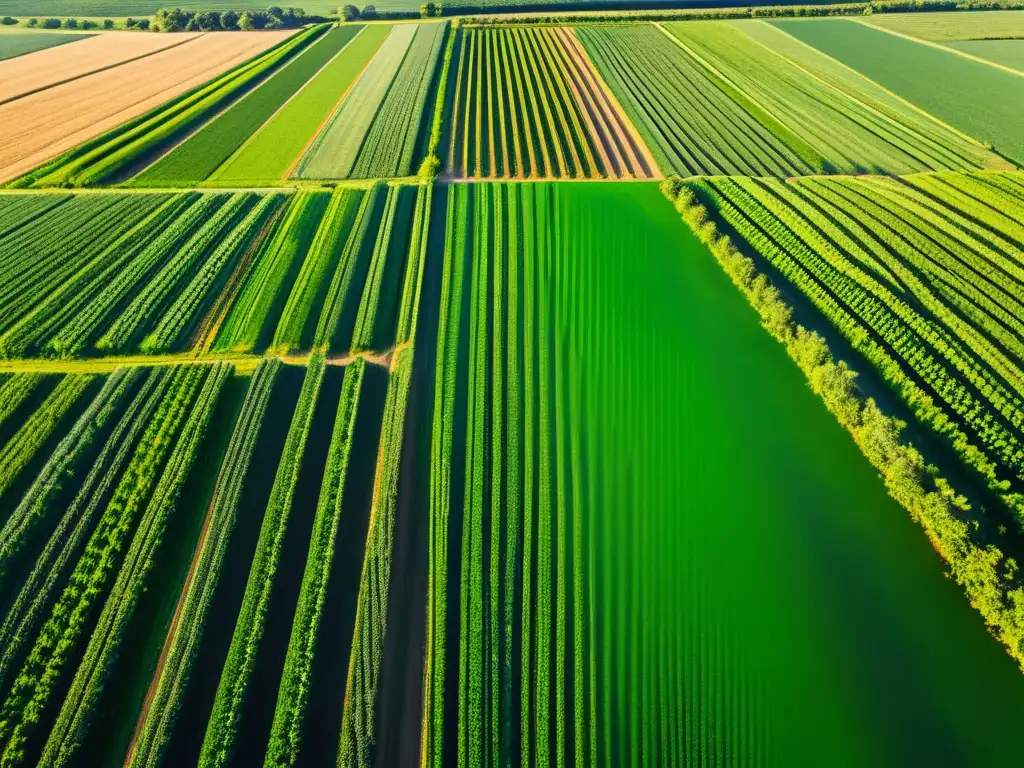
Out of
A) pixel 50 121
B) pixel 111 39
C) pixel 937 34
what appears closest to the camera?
pixel 50 121

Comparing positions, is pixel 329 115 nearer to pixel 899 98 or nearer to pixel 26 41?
pixel 26 41

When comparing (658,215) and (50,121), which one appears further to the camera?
(50,121)

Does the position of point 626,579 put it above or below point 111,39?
below

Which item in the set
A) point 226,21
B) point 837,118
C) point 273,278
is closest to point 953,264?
point 837,118

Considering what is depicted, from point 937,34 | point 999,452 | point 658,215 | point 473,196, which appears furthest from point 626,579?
point 937,34

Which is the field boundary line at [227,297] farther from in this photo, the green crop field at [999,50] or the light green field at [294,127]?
the green crop field at [999,50]

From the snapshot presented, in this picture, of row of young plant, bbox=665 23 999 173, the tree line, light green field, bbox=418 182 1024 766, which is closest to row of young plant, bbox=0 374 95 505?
light green field, bbox=418 182 1024 766

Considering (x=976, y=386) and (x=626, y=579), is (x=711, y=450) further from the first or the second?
(x=976, y=386)

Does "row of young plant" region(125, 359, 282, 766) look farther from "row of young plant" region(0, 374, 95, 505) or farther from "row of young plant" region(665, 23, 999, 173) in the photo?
"row of young plant" region(665, 23, 999, 173)
